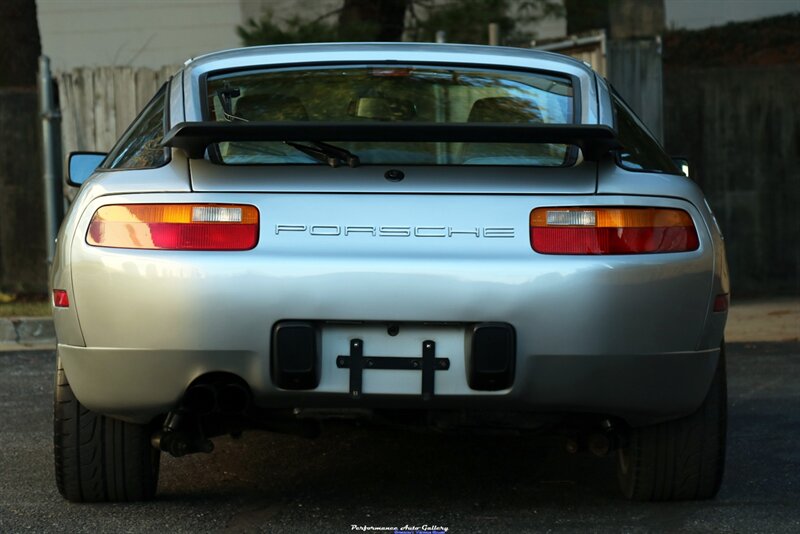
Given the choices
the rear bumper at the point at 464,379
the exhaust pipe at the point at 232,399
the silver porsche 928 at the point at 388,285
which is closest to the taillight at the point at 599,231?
the silver porsche 928 at the point at 388,285

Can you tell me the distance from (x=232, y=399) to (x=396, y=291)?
585mm

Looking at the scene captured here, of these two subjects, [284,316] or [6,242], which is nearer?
[284,316]

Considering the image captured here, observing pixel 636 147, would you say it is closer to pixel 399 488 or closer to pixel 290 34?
pixel 399 488

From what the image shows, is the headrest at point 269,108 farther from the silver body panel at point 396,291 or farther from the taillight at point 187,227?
the taillight at point 187,227

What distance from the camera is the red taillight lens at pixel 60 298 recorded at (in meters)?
3.76

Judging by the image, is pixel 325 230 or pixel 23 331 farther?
pixel 23 331

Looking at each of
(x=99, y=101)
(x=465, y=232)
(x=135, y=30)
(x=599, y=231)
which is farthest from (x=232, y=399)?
(x=135, y=30)

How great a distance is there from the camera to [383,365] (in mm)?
3551

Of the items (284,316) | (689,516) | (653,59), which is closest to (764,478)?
(689,516)

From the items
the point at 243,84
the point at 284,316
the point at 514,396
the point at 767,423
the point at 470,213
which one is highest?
the point at 243,84

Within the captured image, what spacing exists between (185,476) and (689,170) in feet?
6.83

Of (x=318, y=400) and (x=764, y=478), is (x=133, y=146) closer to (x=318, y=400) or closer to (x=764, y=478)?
(x=318, y=400)

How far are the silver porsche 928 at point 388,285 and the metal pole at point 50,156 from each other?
20.5ft

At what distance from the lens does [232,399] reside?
373 centimetres
